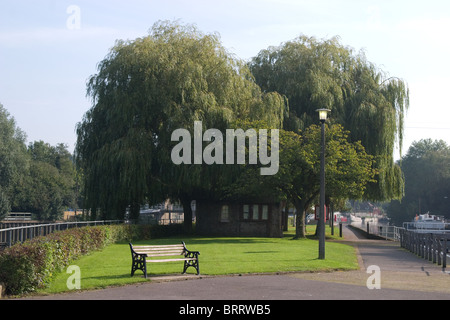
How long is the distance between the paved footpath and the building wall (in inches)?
1044

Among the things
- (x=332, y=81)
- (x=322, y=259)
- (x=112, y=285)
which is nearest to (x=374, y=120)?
(x=332, y=81)

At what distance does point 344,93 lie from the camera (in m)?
45.3

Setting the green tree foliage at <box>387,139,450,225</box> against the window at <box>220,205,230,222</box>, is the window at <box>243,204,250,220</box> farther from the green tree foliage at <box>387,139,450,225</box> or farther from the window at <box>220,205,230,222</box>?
the green tree foliage at <box>387,139,450,225</box>

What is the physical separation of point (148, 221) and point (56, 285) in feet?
99.1

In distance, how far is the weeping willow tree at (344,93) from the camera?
4406cm

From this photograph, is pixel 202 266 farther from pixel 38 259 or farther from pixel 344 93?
pixel 344 93

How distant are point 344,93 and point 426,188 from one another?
94.3 metres

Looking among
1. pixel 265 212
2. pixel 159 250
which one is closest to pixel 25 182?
pixel 265 212

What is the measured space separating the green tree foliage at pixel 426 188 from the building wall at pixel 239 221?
87511mm

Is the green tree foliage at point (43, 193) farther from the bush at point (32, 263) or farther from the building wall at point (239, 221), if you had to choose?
the bush at point (32, 263)

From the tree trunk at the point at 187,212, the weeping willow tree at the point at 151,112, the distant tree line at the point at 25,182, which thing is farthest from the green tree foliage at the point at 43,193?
the weeping willow tree at the point at 151,112

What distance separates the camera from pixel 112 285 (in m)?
14.2

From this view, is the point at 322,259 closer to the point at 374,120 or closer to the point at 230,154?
the point at 230,154
